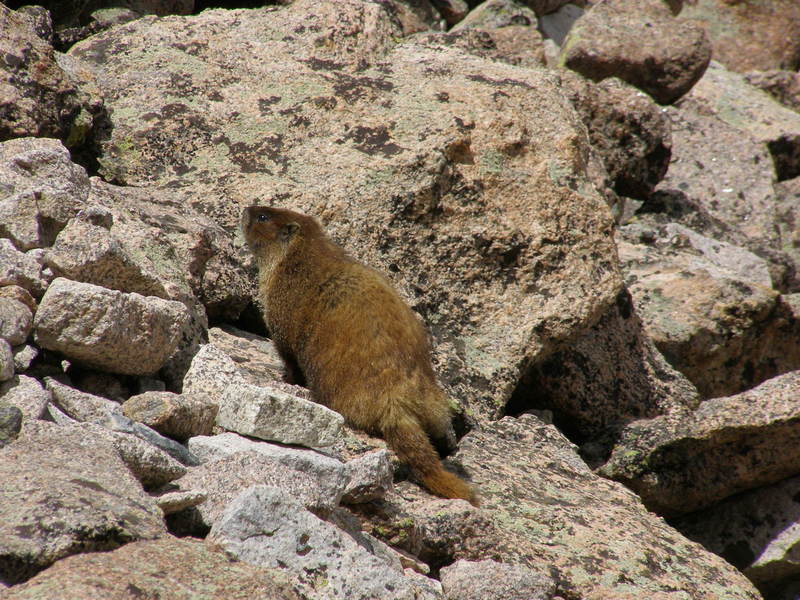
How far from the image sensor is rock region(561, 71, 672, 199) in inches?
367

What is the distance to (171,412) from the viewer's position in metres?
3.78

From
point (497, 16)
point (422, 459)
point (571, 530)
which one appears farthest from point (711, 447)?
point (497, 16)

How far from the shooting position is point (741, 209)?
1080 cm

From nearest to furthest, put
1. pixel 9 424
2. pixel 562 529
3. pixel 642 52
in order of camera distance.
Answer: pixel 9 424, pixel 562 529, pixel 642 52

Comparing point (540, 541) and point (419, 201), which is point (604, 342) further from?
point (540, 541)

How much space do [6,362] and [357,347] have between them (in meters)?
1.91

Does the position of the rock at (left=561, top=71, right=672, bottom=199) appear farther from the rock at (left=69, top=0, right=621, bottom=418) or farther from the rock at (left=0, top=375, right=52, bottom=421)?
the rock at (left=0, top=375, right=52, bottom=421)

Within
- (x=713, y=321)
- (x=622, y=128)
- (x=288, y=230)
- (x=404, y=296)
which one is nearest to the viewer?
(x=288, y=230)

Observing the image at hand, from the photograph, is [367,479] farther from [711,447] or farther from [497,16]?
[497,16]

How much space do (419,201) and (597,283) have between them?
1.29m

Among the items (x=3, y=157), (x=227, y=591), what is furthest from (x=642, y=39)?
(x=227, y=591)

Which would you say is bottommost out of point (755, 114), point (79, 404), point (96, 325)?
point (79, 404)

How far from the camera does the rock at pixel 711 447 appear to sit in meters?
6.05

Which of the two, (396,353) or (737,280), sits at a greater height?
(737,280)
